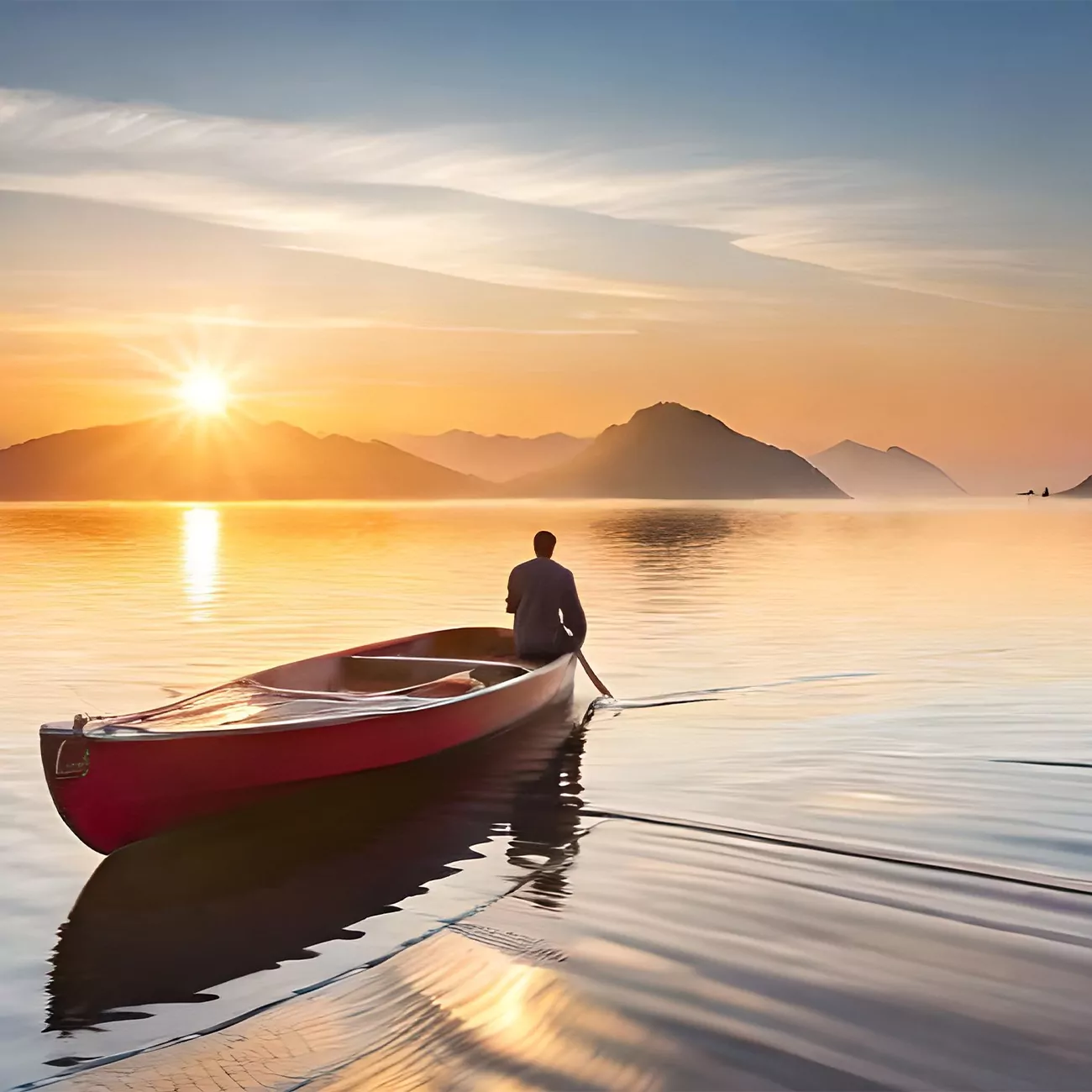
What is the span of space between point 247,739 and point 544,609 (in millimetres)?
7059

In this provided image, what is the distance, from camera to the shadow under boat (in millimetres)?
7512

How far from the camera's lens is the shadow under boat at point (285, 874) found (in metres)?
7.51

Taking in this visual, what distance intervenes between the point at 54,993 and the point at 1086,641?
73.2 feet

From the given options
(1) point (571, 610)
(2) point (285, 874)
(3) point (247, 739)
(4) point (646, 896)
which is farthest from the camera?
(1) point (571, 610)

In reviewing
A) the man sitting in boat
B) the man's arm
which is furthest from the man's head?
the man's arm

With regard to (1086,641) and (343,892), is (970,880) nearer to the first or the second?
(343,892)

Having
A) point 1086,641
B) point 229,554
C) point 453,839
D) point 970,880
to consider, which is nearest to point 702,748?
point 453,839

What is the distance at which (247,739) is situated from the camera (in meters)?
10.1

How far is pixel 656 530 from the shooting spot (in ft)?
314

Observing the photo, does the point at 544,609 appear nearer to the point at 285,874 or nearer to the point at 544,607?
the point at 544,607

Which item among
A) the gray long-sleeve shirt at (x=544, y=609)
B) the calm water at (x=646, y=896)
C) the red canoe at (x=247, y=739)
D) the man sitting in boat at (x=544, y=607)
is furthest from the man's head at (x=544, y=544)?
the calm water at (x=646, y=896)

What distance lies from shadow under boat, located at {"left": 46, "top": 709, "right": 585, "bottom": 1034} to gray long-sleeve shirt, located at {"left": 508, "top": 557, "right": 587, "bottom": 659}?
334 cm

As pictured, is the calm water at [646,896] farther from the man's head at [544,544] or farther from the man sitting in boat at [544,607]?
the man's head at [544,544]

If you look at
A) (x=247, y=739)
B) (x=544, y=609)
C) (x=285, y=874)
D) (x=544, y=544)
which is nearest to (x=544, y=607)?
(x=544, y=609)
